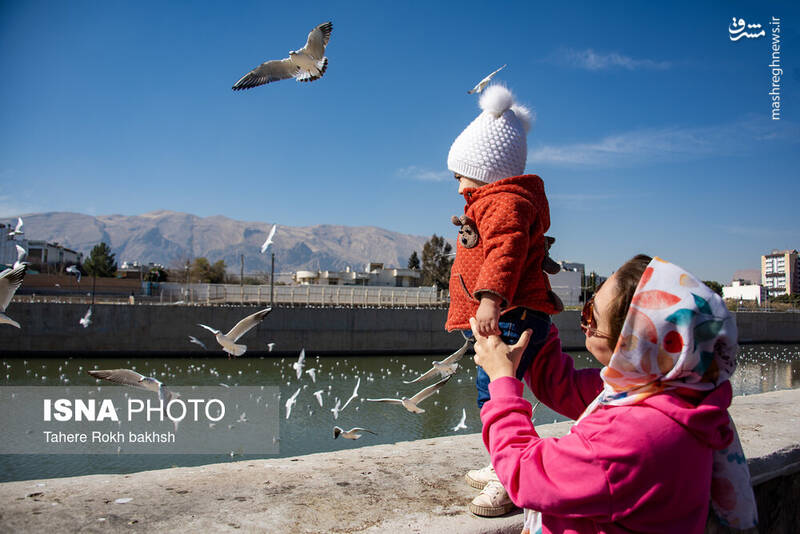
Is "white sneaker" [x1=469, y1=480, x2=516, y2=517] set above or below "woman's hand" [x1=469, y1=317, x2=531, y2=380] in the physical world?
below

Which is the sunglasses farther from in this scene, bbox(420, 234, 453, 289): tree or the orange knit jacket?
bbox(420, 234, 453, 289): tree

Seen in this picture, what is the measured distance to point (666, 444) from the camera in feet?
3.66

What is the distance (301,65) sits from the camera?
414 centimetres

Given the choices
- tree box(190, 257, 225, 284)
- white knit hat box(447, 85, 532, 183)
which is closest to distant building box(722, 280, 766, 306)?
tree box(190, 257, 225, 284)

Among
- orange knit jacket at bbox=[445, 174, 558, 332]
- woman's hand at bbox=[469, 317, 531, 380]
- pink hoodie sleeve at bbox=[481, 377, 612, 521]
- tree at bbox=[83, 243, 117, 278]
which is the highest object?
tree at bbox=[83, 243, 117, 278]

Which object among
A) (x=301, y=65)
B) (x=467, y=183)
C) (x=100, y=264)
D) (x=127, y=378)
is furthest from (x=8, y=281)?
(x=100, y=264)

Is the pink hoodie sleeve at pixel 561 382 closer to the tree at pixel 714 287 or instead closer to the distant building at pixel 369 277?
the tree at pixel 714 287

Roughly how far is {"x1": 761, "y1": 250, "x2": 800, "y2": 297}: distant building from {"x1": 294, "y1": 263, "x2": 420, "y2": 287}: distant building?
246 feet

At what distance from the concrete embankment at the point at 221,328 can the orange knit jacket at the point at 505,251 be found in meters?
20.7

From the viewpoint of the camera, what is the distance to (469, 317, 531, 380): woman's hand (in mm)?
1466

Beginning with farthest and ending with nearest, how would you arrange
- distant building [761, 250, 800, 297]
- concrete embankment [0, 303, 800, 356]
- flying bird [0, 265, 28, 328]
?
1. distant building [761, 250, 800, 297]
2. concrete embankment [0, 303, 800, 356]
3. flying bird [0, 265, 28, 328]

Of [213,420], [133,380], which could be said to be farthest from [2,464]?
[133,380]

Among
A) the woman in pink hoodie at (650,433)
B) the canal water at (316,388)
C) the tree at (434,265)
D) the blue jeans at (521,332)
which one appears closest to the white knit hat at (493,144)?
the blue jeans at (521,332)

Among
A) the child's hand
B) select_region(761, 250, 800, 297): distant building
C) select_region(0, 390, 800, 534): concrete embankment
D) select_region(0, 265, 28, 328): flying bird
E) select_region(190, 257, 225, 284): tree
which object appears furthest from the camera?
select_region(761, 250, 800, 297): distant building
